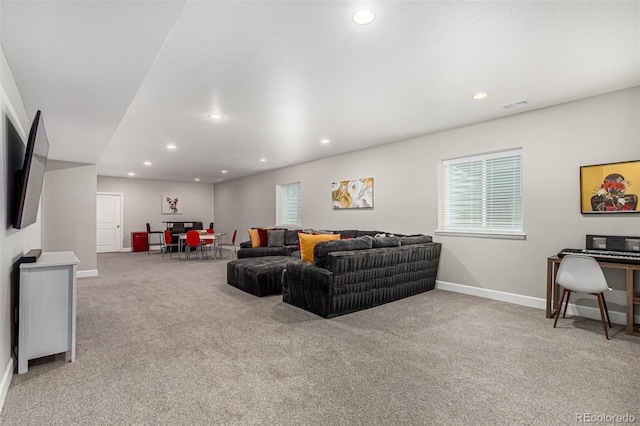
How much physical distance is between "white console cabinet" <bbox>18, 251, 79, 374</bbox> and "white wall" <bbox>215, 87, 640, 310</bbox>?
4.74 metres

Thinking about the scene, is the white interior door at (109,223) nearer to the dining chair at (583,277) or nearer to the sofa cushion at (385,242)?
the sofa cushion at (385,242)

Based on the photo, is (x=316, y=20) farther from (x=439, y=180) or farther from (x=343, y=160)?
(x=343, y=160)

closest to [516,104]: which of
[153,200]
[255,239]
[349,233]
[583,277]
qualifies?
[583,277]

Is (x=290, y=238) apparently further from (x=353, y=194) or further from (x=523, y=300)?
(x=523, y=300)

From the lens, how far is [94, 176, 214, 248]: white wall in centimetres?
1101

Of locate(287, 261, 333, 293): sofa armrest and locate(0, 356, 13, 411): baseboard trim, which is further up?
locate(287, 261, 333, 293): sofa armrest

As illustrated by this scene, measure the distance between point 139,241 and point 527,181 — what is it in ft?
36.1

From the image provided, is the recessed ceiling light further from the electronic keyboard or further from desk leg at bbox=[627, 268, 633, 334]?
desk leg at bbox=[627, 268, 633, 334]

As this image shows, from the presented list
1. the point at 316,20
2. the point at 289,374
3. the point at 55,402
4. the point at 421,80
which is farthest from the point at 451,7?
the point at 55,402

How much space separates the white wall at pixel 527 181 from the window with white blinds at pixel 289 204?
7.23 feet

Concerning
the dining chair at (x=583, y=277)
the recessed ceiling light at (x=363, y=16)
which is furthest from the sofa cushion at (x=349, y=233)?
the recessed ceiling light at (x=363, y=16)

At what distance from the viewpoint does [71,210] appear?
6160mm

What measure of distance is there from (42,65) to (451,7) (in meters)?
2.89

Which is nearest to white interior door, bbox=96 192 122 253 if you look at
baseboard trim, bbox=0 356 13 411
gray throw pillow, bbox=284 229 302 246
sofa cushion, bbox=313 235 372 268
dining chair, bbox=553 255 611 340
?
gray throw pillow, bbox=284 229 302 246
